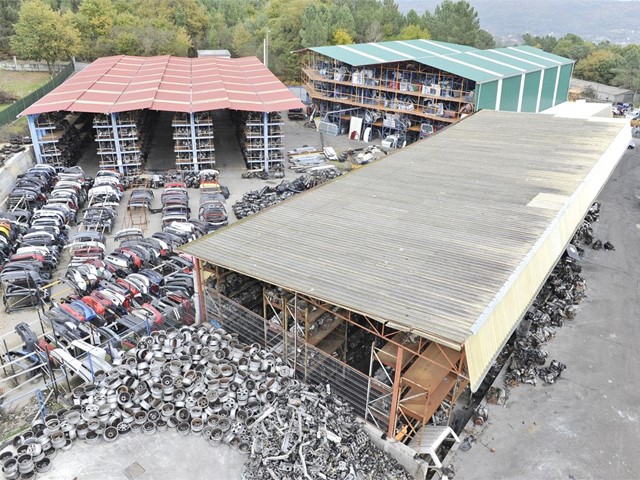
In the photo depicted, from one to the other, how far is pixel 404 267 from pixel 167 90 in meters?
31.2

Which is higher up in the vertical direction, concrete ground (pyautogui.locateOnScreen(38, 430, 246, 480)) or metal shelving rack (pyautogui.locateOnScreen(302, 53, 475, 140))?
metal shelving rack (pyautogui.locateOnScreen(302, 53, 475, 140))

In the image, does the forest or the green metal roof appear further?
the forest

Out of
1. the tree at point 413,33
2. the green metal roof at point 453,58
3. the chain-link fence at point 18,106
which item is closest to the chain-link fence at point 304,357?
the green metal roof at point 453,58

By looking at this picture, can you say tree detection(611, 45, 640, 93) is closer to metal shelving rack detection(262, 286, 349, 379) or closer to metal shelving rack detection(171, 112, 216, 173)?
metal shelving rack detection(171, 112, 216, 173)

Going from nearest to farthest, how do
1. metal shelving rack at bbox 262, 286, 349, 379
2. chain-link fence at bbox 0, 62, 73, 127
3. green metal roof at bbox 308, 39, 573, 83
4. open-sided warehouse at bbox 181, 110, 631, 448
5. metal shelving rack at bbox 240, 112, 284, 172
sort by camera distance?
open-sided warehouse at bbox 181, 110, 631, 448
metal shelving rack at bbox 262, 286, 349, 379
metal shelving rack at bbox 240, 112, 284, 172
chain-link fence at bbox 0, 62, 73, 127
green metal roof at bbox 308, 39, 573, 83

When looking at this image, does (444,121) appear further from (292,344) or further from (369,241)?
(292,344)

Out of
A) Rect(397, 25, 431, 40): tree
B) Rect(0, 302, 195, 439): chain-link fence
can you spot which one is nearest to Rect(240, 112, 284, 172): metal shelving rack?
Rect(0, 302, 195, 439): chain-link fence

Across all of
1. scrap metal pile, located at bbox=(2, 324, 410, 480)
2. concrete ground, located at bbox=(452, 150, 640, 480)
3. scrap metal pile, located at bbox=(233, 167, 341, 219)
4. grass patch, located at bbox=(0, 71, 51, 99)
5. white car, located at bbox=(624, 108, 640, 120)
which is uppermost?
grass patch, located at bbox=(0, 71, 51, 99)

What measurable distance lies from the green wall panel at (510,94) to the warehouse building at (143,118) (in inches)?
706

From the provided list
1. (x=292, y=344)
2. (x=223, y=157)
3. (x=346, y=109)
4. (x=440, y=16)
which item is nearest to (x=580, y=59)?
(x=440, y=16)

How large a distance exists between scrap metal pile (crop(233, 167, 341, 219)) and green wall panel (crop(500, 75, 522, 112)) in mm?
17985

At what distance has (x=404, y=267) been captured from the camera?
1406cm

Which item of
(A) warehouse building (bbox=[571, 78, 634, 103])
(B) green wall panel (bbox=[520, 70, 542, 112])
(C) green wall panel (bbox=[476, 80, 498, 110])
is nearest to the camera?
(C) green wall panel (bbox=[476, 80, 498, 110])

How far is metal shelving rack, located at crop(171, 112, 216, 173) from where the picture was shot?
3481 cm
